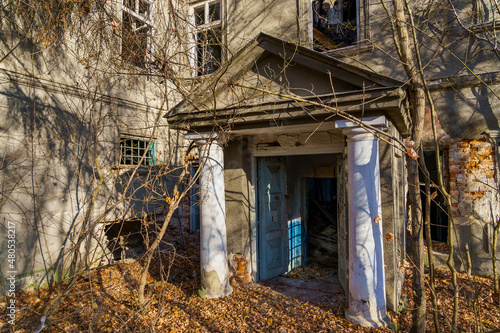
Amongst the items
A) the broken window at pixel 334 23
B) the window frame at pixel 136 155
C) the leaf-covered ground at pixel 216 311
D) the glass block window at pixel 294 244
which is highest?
the broken window at pixel 334 23

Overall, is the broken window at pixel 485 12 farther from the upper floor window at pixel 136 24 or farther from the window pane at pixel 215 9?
the upper floor window at pixel 136 24

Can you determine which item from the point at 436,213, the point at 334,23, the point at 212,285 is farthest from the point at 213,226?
the point at 436,213

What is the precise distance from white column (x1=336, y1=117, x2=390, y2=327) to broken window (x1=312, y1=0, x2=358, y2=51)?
148 inches

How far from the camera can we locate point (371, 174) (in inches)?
157

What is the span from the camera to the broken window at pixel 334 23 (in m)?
6.98

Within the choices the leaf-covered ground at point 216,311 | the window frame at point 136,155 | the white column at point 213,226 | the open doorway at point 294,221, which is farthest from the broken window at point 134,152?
the open doorway at point 294,221

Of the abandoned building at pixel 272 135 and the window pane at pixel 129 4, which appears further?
the window pane at pixel 129 4

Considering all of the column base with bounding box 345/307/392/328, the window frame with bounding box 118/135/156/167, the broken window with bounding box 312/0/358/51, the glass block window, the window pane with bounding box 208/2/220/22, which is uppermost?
the window pane with bounding box 208/2/220/22

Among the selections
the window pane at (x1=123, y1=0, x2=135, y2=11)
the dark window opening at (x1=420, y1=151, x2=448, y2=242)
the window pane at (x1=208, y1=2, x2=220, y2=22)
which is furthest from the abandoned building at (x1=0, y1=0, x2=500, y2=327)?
the window pane at (x1=208, y1=2, x2=220, y2=22)

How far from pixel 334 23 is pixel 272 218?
4.98m

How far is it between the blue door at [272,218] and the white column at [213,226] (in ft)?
3.70

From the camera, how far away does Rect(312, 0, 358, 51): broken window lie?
698 cm

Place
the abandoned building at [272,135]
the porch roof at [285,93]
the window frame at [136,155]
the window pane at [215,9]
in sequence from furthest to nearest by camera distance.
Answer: the window pane at [215,9] → the window frame at [136,155] → the abandoned building at [272,135] → the porch roof at [285,93]

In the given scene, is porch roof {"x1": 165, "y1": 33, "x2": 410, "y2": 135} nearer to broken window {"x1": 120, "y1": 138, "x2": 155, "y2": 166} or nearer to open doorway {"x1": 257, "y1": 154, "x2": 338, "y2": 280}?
open doorway {"x1": 257, "y1": 154, "x2": 338, "y2": 280}
